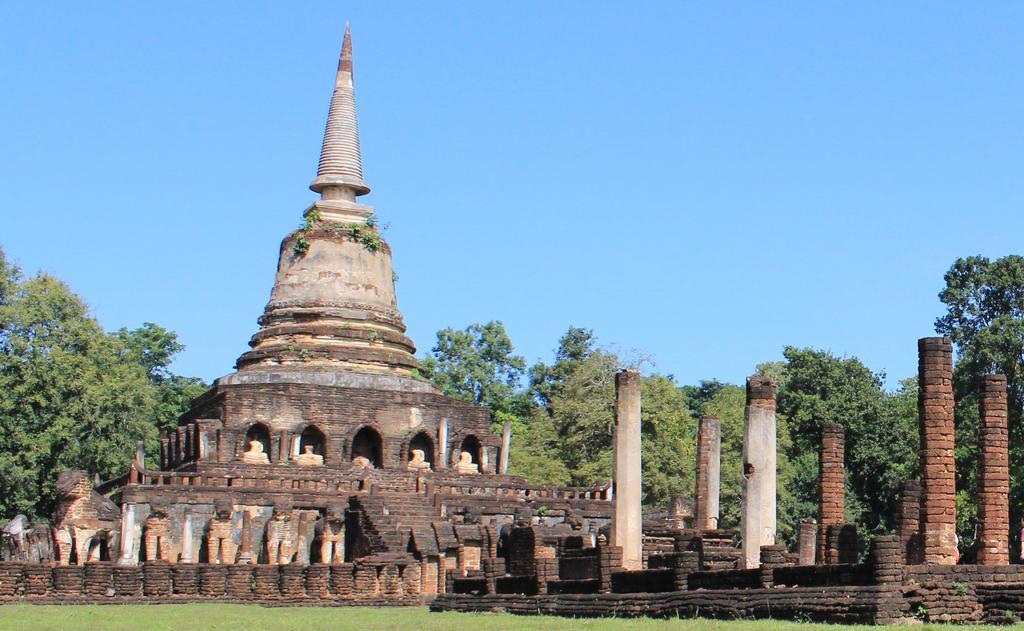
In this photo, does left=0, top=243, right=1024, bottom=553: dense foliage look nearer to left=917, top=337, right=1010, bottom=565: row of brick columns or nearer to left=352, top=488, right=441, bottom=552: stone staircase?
left=352, top=488, right=441, bottom=552: stone staircase

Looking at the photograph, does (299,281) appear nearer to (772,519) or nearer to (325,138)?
(325,138)

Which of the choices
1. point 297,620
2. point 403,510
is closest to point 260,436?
point 403,510

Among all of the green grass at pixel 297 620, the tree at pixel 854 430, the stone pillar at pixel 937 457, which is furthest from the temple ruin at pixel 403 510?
the tree at pixel 854 430

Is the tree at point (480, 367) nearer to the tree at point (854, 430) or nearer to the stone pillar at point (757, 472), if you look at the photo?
the tree at point (854, 430)

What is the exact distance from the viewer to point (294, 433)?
132 feet

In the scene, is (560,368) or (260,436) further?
(560,368)

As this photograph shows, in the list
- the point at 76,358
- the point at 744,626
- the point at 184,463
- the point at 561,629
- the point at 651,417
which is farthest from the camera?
the point at 651,417

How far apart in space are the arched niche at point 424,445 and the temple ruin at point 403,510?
0.08 m

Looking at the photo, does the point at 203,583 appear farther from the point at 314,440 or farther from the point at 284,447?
the point at 314,440

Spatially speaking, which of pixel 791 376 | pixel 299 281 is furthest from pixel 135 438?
pixel 791 376

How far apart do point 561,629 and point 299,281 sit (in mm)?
25812

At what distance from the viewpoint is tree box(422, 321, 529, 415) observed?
59.5 metres

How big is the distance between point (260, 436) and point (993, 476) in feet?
69.5

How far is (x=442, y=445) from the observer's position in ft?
136
